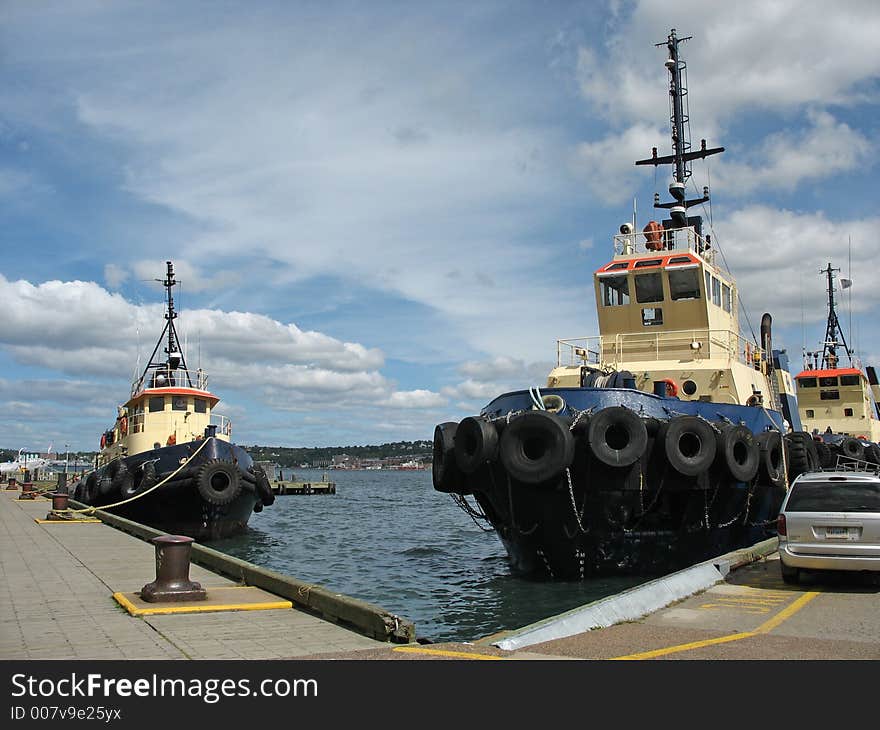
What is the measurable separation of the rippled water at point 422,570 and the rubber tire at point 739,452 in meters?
2.48

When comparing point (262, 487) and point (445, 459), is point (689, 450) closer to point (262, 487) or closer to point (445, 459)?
point (445, 459)

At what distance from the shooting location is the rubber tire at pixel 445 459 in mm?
14648

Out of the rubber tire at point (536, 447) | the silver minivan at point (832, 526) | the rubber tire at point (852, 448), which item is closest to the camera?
the silver minivan at point (832, 526)

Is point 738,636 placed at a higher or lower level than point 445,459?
lower

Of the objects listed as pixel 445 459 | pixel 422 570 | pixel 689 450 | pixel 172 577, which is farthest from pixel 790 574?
pixel 422 570

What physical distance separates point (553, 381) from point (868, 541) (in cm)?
876

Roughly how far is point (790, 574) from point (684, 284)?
32.2 ft

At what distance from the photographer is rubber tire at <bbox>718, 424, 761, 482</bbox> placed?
531 inches

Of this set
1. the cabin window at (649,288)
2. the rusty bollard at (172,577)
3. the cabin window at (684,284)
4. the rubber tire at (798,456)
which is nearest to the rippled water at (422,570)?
the rusty bollard at (172,577)

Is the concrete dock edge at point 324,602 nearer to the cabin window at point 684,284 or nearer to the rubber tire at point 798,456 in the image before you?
the rubber tire at point 798,456

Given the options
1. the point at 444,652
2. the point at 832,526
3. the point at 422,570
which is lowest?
the point at 422,570

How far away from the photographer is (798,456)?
53.0ft

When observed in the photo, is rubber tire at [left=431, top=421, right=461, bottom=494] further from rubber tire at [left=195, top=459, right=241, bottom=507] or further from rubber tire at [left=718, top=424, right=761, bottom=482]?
rubber tire at [left=195, top=459, right=241, bottom=507]
